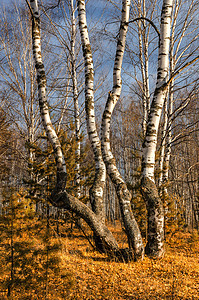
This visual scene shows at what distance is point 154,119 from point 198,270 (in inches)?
123

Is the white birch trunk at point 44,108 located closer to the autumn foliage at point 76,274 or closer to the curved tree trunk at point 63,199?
the curved tree trunk at point 63,199

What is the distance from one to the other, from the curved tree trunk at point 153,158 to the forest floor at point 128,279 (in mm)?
407

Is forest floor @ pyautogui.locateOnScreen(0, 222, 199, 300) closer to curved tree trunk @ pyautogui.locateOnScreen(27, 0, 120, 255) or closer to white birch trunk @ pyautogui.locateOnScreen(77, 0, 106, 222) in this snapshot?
curved tree trunk @ pyautogui.locateOnScreen(27, 0, 120, 255)

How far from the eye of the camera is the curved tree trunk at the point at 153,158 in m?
4.35

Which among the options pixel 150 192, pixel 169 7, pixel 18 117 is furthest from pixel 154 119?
pixel 18 117

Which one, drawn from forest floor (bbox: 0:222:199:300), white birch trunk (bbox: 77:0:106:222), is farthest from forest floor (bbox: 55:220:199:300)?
white birch trunk (bbox: 77:0:106:222)

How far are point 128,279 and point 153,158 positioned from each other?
231 cm

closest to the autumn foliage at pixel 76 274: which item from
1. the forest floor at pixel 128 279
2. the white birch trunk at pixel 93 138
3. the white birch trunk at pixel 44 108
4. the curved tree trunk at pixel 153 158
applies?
the forest floor at pixel 128 279

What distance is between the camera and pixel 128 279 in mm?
3473

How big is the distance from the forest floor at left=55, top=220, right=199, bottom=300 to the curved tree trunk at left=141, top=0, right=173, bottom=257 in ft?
1.34

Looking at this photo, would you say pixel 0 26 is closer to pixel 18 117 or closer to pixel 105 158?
pixel 18 117

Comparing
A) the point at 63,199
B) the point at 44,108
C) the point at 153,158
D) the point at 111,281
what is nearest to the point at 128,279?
the point at 111,281

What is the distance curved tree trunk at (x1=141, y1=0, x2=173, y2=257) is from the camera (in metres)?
4.35

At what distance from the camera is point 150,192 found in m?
4.43
